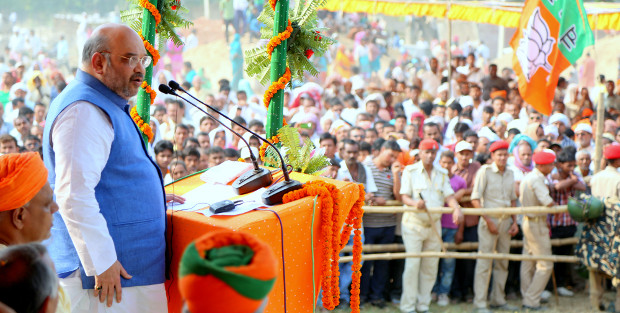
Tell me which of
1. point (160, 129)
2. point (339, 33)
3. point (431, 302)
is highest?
point (339, 33)

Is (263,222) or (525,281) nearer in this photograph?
(263,222)

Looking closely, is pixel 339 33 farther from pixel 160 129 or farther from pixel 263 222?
pixel 263 222

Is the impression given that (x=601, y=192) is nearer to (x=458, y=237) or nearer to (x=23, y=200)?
(x=458, y=237)

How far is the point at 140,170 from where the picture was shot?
3010 millimetres

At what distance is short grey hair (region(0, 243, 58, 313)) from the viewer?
68.4 inches

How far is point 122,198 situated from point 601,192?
572cm

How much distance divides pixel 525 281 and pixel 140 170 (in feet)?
18.1

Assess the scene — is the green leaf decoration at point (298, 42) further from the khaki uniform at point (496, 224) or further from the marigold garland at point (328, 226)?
the khaki uniform at point (496, 224)

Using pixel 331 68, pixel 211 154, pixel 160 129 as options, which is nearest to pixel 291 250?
pixel 211 154

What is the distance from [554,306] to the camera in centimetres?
755

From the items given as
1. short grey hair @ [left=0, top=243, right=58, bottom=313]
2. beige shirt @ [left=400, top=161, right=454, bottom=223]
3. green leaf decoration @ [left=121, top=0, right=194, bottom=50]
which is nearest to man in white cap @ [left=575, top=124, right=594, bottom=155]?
beige shirt @ [left=400, top=161, right=454, bottom=223]

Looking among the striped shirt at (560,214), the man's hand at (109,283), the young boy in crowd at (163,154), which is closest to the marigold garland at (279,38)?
the man's hand at (109,283)

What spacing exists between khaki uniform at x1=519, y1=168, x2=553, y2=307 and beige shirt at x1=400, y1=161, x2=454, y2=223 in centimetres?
86

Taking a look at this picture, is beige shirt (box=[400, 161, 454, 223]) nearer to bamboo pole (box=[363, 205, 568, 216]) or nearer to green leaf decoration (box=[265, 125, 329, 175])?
bamboo pole (box=[363, 205, 568, 216])
